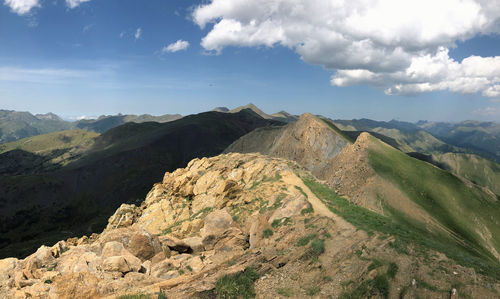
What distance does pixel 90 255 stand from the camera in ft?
63.2

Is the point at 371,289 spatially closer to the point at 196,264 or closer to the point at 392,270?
the point at 392,270

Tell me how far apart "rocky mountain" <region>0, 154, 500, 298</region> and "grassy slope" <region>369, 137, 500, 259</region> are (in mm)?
52714

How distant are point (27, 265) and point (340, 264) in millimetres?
24897

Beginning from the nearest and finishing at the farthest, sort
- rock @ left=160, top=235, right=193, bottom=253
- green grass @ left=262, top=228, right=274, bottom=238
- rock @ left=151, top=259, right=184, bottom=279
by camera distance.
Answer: rock @ left=151, top=259, right=184, bottom=279
green grass @ left=262, top=228, right=274, bottom=238
rock @ left=160, top=235, right=193, bottom=253

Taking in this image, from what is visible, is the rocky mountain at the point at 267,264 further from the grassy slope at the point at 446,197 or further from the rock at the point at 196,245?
the grassy slope at the point at 446,197

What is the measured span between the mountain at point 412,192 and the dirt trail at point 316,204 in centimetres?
3713

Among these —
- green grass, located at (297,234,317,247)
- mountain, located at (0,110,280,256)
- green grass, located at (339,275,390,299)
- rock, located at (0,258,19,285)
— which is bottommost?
mountain, located at (0,110,280,256)

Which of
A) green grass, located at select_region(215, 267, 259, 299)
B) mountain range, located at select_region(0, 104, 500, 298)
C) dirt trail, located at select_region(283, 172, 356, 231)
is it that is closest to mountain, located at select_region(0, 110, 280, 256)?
mountain range, located at select_region(0, 104, 500, 298)

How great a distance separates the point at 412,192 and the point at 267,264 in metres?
72.8

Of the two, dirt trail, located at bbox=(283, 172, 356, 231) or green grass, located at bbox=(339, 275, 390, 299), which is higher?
dirt trail, located at bbox=(283, 172, 356, 231)

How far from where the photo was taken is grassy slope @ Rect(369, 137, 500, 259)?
208 ft

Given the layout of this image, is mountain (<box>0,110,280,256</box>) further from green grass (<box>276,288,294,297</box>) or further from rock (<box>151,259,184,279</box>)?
green grass (<box>276,288,294,297</box>)

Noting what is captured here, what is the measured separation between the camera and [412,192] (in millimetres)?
72750

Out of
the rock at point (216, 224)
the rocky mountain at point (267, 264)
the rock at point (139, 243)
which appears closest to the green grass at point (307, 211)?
the rocky mountain at point (267, 264)
